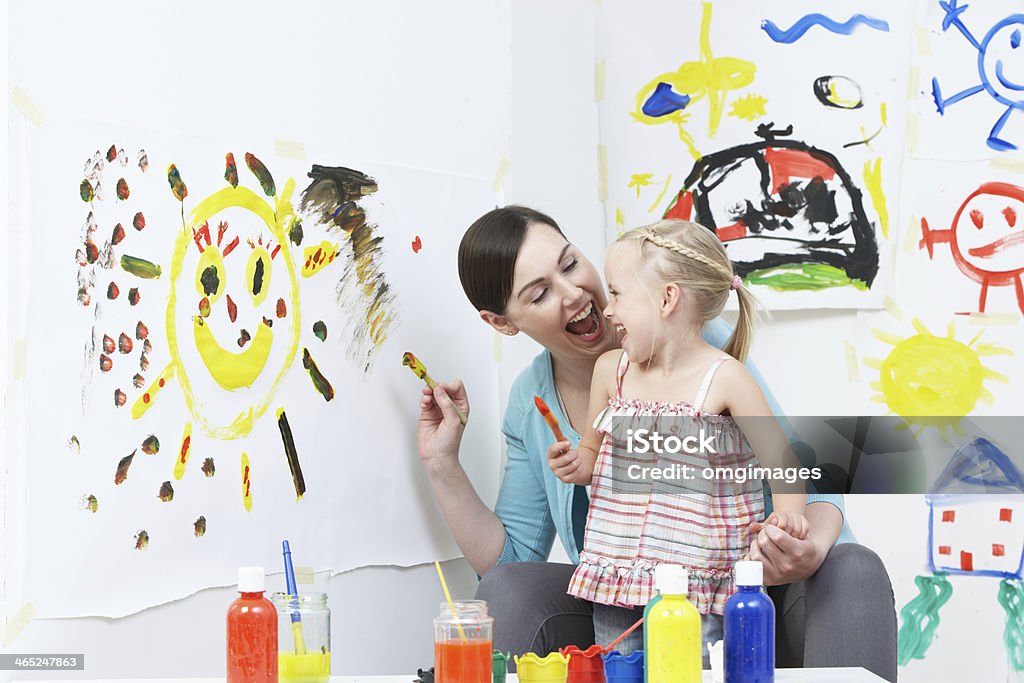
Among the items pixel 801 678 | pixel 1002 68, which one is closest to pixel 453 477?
pixel 801 678

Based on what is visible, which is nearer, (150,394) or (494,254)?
(150,394)

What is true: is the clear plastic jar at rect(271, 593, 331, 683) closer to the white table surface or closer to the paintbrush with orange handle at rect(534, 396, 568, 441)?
the white table surface

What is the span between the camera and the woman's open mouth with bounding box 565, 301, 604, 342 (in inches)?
59.7

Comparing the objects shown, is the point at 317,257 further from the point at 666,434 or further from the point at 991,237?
the point at 991,237

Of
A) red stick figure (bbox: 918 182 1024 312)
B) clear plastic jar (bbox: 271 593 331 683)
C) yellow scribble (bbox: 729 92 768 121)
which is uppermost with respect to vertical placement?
yellow scribble (bbox: 729 92 768 121)

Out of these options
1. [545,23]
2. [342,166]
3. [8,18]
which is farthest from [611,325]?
[8,18]

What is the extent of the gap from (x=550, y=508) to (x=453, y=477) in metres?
0.16

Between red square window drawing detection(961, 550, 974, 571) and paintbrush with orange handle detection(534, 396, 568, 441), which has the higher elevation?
paintbrush with orange handle detection(534, 396, 568, 441)

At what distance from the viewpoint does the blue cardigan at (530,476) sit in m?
1.60

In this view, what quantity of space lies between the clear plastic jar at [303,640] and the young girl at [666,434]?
1.48 ft

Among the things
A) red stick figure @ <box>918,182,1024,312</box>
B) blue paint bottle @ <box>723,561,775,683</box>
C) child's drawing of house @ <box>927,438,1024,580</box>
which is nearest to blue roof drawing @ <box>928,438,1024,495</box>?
child's drawing of house @ <box>927,438,1024,580</box>

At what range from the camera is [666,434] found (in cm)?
137

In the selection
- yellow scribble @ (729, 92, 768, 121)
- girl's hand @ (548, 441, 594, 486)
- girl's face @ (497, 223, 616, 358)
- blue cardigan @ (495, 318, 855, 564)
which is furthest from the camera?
yellow scribble @ (729, 92, 768, 121)

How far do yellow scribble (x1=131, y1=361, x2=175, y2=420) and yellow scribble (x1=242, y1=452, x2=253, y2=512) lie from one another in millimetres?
153
